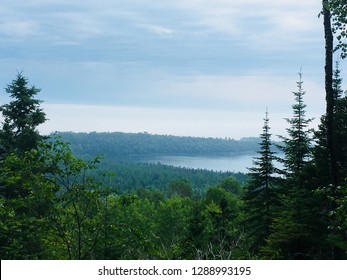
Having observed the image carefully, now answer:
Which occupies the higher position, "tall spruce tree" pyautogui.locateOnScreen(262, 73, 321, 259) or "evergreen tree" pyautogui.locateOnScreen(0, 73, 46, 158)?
"evergreen tree" pyautogui.locateOnScreen(0, 73, 46, 158)

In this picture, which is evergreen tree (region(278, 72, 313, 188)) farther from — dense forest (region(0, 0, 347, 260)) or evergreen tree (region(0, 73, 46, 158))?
evergreen tree (region(0, 73, 46, 158))

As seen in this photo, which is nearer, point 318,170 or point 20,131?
point 318,170

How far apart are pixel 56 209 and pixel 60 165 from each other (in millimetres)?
1307

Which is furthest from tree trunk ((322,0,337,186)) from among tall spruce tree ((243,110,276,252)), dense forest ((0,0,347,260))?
tall spruce tree ((243,110,276,252))

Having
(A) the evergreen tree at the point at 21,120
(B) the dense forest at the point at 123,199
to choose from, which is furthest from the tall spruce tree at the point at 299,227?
(A) the evergreen tree at the point at 21,120

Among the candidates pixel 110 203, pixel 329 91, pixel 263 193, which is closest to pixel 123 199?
pixel 110 203

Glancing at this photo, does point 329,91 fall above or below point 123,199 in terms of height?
above

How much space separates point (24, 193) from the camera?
2281 cm

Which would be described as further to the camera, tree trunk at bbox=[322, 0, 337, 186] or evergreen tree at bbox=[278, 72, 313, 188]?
evergreen tree at bbox=[278, 72, 313, 188]

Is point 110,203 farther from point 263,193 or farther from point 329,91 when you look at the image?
point 263,193

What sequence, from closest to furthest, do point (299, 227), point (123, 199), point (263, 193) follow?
point (123, 199) < point (299, 227) < point (263, 193)
